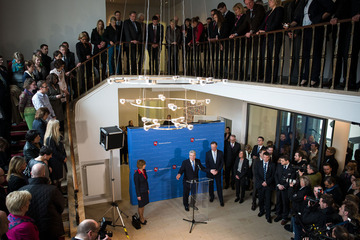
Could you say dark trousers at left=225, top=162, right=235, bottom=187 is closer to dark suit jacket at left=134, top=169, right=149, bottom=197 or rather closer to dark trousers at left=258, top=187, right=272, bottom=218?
dark trousers at left=258, top=187, right=272, bottom=218

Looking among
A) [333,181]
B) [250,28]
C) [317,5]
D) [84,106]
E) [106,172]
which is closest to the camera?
[317,5]

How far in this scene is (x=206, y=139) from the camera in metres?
7.98

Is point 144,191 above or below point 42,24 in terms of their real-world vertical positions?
below

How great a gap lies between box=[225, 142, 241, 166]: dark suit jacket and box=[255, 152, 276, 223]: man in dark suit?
4.54 feet

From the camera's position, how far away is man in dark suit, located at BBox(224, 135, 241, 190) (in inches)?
317

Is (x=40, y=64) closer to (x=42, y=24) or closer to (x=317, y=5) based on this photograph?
(x=42, y=24)

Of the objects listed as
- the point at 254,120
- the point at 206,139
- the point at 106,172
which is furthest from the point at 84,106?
the point at 254,120

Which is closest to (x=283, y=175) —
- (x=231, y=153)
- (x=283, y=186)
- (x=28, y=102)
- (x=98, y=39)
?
(x=283, y=186)

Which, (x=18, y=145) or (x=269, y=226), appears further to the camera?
(x=269, y=226)

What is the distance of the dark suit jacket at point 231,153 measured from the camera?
317 inches

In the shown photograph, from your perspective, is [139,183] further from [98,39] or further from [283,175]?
[98,39]

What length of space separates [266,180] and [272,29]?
11.5 feet

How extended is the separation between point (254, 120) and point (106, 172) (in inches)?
190

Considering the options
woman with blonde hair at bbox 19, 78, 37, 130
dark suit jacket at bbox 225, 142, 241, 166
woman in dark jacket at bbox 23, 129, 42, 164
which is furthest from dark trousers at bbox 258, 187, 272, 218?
woman with blonde hair at bbox 19, 78, 37, 130
